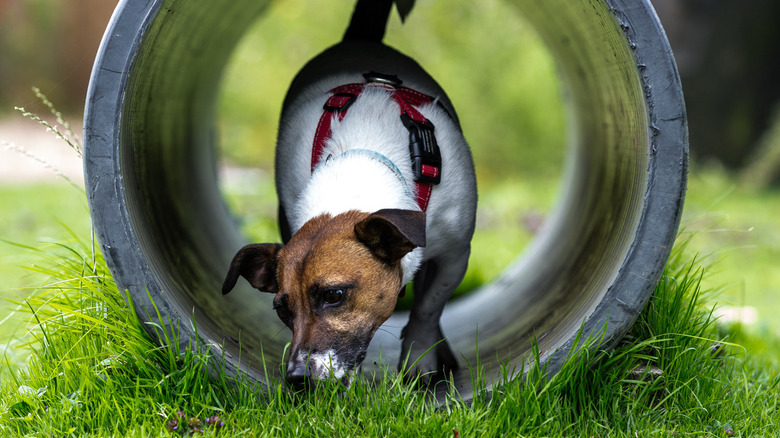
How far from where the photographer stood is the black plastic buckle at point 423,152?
3457mm

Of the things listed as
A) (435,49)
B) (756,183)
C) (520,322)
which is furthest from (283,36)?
(520,322)

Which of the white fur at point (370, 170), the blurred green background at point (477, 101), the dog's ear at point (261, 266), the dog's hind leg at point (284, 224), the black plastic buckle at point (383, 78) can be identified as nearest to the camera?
the dog's ear at point (261, 266)

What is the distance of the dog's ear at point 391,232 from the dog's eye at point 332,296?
24 centimetres

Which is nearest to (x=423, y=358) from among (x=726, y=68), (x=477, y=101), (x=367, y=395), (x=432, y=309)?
(x=432, y=309)

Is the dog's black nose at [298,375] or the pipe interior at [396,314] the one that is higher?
the pipe interior at [396,314]

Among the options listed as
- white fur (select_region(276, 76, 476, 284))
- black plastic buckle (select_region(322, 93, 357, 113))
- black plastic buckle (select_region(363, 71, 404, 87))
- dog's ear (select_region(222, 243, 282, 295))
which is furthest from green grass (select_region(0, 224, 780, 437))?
black plastic buckle (select_region(363, 71, 404, 87))

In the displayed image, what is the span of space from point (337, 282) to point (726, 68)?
9491 mm

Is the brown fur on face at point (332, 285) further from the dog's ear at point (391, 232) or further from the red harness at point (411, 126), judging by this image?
the red harness at point (411, 126)

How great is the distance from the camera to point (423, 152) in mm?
3490

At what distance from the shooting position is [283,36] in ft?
44.5

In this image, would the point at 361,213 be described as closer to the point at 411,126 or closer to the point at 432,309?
the point at 411,126

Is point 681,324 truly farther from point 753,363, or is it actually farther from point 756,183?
point 756,183

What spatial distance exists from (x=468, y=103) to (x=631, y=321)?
34.0 ft

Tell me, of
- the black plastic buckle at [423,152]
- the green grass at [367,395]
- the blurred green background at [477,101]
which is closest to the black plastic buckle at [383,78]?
the black plastic buckle at [423,152]
